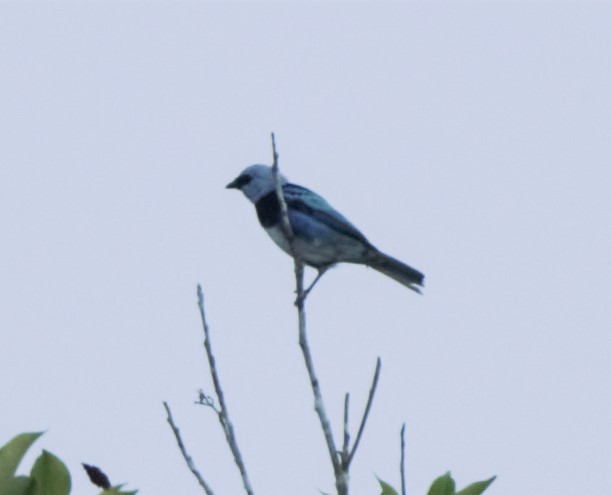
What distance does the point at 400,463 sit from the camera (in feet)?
9.70

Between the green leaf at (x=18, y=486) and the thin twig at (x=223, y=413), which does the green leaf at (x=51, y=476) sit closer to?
the green leaf at (x=18, y=486)

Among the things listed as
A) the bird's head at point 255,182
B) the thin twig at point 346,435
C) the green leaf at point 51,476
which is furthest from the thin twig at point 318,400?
the bird's head at point 255,182

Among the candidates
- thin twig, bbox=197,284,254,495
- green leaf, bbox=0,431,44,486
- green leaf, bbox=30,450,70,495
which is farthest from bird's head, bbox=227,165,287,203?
green leaf, bbox=30,450,70,495

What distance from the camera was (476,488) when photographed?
9.42ft

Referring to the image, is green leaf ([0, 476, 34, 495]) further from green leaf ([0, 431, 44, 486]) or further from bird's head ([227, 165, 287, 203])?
bird's head ([227, 165, 287, 203])

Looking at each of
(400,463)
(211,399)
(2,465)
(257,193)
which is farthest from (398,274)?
(2,465)

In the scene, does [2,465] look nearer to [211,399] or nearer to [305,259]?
[211,399]

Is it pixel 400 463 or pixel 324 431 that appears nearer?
pixel 400 463

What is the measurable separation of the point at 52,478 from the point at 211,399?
2285 millimetres

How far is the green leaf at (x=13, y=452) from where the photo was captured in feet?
8.18

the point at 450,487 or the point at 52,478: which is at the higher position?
the point at 52,478

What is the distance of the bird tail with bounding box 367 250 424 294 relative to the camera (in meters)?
8.94

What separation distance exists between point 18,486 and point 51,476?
0.10m

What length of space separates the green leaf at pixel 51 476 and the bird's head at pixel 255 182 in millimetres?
7406
